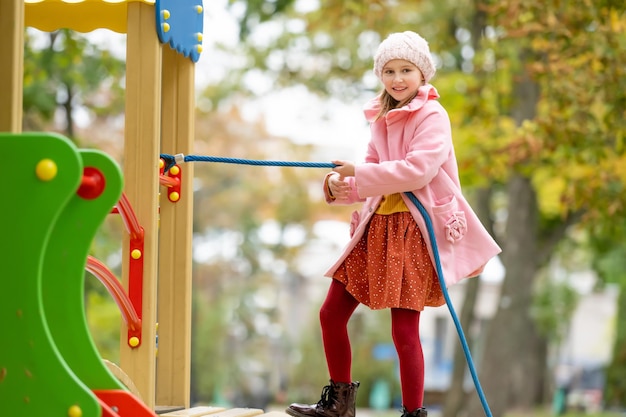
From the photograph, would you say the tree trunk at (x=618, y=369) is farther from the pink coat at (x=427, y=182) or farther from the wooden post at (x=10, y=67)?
the wooden post at (x=10, y=67)

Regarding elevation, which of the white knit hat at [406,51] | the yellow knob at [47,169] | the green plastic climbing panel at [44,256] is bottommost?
the green plastic climbing panel at [44,256]

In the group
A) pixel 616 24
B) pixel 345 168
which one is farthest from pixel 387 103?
pixel 616 24

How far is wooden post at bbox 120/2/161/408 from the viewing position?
4.20m

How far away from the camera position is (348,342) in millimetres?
4348

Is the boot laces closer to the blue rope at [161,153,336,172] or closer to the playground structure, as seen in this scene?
the playground structure

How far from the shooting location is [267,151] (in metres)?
20.8

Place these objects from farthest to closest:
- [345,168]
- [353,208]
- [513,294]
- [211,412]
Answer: [353,208] → [513,294] → [211,412] → [345,168]

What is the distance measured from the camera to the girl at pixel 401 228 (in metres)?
4.09

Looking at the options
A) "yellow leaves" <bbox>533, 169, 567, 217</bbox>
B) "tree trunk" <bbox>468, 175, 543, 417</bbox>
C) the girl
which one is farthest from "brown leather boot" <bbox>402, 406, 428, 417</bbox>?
"tree trunk" <bbox>468, 175, 543, 417</bbox>

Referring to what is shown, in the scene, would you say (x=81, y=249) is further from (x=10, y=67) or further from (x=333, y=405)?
(x=333, y=405)

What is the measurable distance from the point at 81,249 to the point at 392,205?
4.83ft

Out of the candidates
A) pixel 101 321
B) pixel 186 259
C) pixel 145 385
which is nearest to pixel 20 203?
pixel 145 385

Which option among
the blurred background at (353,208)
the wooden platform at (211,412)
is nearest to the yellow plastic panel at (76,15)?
the wooden platform at (211,412)

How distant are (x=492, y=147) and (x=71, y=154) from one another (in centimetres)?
882
